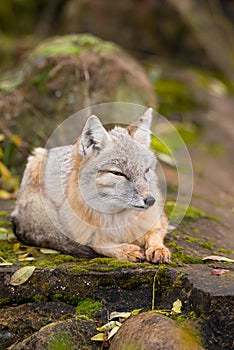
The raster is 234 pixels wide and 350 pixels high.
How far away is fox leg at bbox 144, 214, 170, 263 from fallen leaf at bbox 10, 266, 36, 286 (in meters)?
1.02

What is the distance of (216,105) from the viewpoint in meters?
14.1

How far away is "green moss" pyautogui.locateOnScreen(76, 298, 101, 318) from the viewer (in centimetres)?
542

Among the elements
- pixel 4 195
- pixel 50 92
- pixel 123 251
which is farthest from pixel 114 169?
pixel 50 92

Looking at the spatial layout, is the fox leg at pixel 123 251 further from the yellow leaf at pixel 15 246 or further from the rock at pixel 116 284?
the yellow leaf at pixel 15 246

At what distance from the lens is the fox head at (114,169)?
562 centimetres

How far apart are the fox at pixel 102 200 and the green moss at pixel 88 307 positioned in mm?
538

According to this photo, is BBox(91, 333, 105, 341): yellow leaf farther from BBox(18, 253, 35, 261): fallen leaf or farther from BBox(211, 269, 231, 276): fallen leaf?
BBox(18, 253, 35, 261): fallen leaf

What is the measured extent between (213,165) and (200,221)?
353 cm

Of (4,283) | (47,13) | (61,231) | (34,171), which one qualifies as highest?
(47,13)

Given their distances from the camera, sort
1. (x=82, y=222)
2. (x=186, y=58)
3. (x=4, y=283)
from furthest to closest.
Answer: (x=186, y=58)
(x=82, y=222)
(x=4, y=283)

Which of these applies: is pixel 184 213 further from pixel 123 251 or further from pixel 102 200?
pixel 102 200

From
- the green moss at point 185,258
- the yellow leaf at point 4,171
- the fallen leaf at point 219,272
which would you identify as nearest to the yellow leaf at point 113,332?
the fallen leaf at point 219,272

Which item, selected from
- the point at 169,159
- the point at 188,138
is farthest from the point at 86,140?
the point at 188,138

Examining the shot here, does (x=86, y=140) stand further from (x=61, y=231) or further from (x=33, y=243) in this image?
(x=33, y=243)
